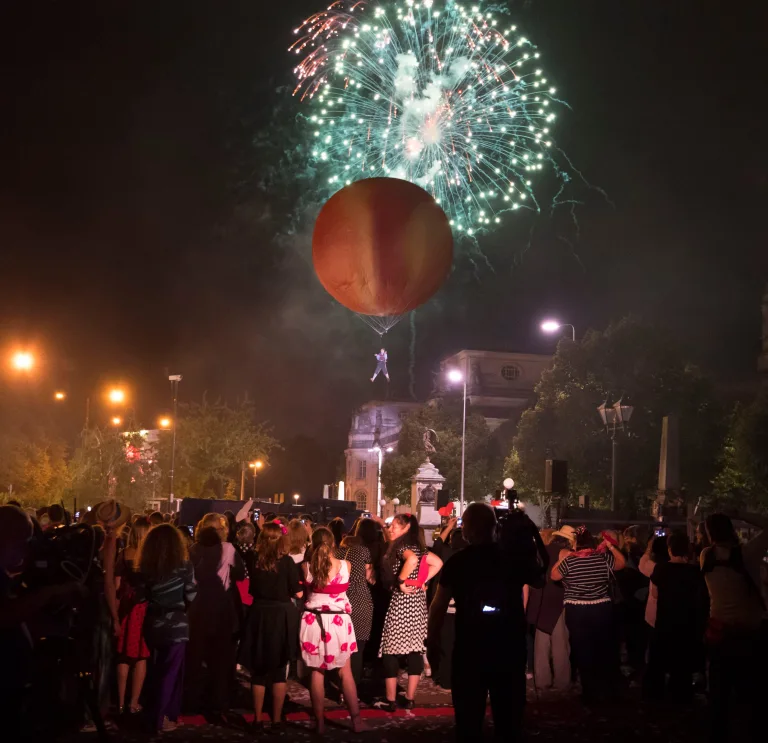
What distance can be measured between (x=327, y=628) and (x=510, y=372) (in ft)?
246

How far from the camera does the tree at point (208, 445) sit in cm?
6150

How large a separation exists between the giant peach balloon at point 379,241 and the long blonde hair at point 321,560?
499cm

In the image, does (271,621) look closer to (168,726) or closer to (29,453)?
(168,726)

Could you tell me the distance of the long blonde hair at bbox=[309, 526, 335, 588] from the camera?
8781 mm

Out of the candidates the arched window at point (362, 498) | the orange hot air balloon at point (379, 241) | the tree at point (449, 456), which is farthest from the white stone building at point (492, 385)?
the orange hot air balloon at point (379, 241)

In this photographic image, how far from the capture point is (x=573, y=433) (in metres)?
46.6

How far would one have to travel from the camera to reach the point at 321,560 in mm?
8789

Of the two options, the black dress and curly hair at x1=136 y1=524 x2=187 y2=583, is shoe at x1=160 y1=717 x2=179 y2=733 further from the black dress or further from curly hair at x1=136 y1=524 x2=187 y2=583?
curly hair at x1=136 y1=524 x2=187 y2=583

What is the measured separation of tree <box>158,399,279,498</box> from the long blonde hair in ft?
176

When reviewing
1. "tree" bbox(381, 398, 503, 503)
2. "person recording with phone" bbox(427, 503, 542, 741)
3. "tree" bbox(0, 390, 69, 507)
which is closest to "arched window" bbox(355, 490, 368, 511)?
"tree" bbox(381, 398, 503, 503)

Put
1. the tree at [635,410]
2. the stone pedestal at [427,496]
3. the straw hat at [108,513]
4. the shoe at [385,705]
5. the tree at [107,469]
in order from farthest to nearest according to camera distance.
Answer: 1. the tree at [107,469]
2. the tree at [635,410]
3. the stone pedestal at [427,496]
4. the straw hat at [108,513]
5. the shoe at [385,705]

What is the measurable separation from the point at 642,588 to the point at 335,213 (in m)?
7.13

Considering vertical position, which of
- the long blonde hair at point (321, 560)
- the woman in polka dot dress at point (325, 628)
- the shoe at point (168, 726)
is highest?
the long blonde hair at point (321, 560)

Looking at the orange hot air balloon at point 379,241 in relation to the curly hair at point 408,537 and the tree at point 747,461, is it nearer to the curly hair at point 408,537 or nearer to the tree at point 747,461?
the curly hair at point 408,537
